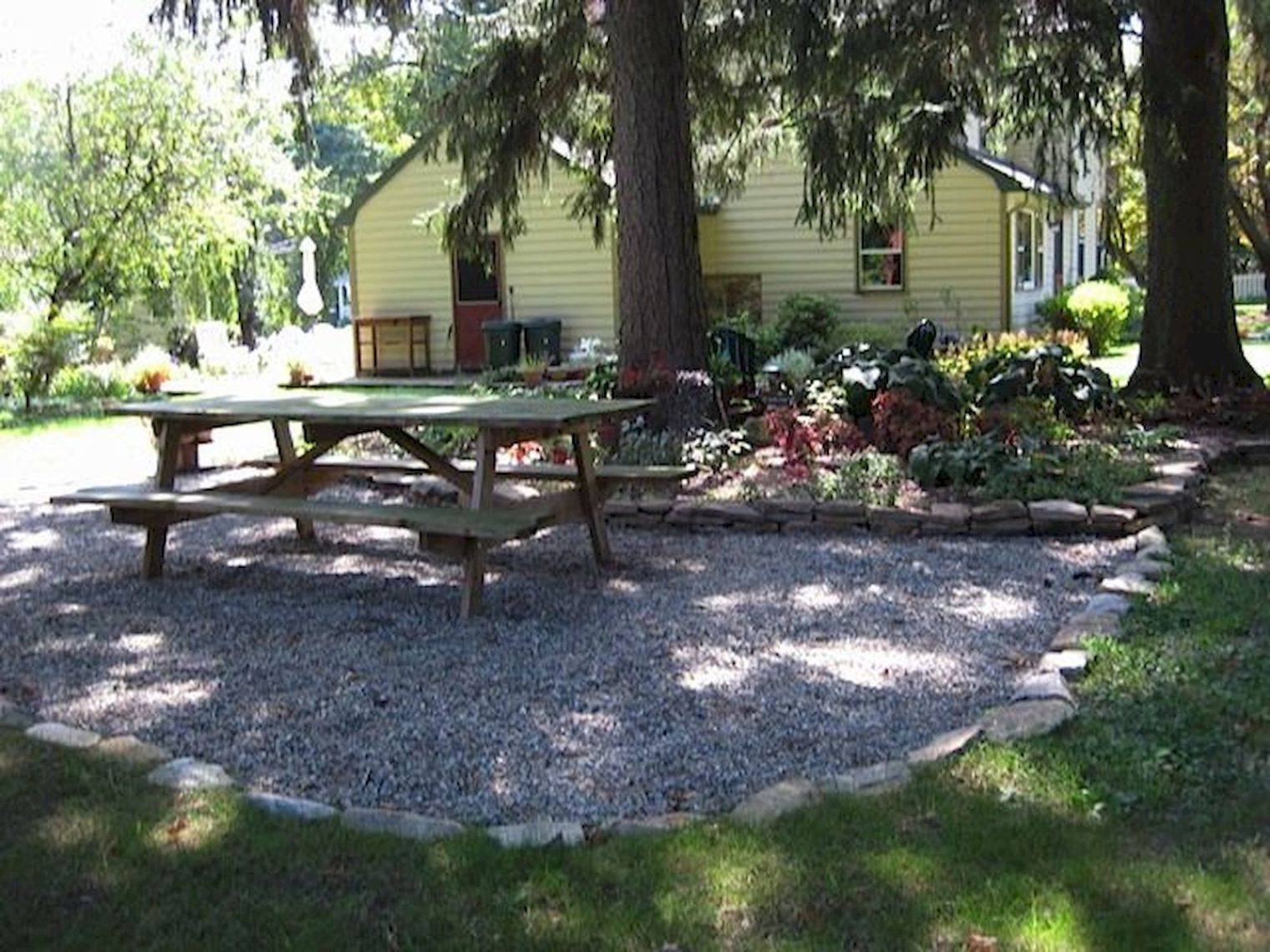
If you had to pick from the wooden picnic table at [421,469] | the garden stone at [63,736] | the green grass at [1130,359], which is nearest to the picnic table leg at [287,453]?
the wooden picnic table at [421,469]

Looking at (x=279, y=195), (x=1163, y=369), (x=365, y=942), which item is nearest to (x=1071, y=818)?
(x=365, y=942)

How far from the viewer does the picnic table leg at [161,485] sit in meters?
6.94

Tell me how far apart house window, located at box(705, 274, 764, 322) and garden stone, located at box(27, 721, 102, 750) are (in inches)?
684

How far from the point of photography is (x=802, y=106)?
11734 mm

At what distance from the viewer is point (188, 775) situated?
12.9 ft

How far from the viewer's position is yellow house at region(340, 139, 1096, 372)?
20266 mm

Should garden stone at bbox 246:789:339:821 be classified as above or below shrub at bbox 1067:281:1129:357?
below

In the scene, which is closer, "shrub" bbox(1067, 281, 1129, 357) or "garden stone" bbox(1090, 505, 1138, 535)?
"garden stone" bbox(1090, 505, 1138, 535)

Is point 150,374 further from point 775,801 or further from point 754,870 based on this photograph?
point 754,870

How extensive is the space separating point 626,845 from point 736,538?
4.30 m

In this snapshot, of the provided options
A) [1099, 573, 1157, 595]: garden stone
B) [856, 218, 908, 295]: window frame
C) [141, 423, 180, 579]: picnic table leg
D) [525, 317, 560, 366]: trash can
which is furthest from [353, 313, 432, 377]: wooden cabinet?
[1099, 573, 1157, 595]: garden stone

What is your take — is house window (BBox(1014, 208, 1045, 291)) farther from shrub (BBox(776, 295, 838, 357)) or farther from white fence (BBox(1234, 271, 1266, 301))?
white fence (BBox(1234, 271, 1266, 301))

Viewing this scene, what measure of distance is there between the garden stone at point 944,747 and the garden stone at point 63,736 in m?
2.48

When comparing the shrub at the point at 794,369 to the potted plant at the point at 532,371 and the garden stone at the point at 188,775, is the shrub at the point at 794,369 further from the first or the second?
the garden stone at the point at 188,775
